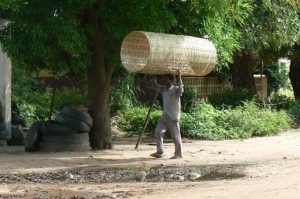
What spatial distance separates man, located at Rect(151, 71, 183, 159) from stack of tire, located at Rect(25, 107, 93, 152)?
74.1 inches

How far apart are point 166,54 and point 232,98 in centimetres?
1233

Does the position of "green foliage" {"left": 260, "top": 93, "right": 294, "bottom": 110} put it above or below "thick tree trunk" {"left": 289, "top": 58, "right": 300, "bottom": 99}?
below

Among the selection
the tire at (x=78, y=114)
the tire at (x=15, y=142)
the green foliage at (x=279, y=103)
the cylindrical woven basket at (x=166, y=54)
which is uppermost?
the cylindrical woven basket at (x=166, y=54)

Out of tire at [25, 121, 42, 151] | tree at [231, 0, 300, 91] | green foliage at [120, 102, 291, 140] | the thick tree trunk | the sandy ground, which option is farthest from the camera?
the thick tree trunk

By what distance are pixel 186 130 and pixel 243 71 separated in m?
8.71

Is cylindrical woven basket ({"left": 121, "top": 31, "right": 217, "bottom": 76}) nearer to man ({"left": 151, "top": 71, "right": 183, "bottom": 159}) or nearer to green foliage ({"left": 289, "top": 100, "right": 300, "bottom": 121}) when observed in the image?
man ({"left": 151, "top": 71, "right": 183, "bottom": 159})

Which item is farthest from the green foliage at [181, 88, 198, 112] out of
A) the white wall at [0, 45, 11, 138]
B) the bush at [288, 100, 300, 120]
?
the white wall at [0, 45, 11, 138]

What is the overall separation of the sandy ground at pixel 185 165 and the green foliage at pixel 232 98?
4.92m

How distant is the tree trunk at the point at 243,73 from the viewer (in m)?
26.5

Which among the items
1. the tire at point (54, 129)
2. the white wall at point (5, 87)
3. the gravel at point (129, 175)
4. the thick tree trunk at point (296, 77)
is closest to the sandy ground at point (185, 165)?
the gravel at point (129, 175)

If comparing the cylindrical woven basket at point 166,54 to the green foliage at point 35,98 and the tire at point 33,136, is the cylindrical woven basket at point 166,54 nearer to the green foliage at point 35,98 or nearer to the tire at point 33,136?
the tire at point 33,136

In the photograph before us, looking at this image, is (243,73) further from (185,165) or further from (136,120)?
(185,165)

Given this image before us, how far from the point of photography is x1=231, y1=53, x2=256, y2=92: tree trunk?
26.5m

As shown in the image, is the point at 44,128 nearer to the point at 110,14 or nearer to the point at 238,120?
the point at 110,14
